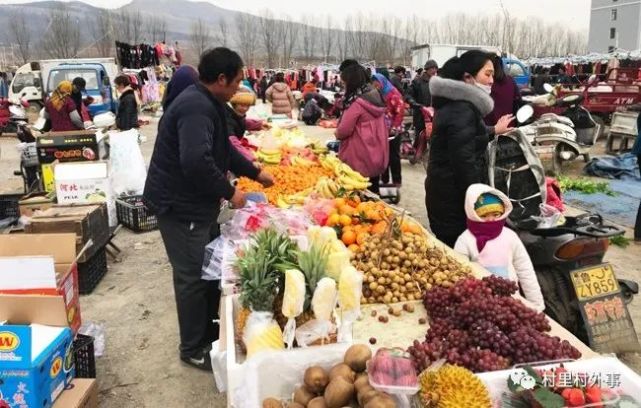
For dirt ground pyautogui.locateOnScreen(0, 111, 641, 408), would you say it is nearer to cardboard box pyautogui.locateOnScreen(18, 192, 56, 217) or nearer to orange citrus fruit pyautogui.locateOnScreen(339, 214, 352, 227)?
A: cardboard box pyautogui.locateOnScreen(18, 192, 56, 217)

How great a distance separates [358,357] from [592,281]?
2.11 m

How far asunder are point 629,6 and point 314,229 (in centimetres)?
6871

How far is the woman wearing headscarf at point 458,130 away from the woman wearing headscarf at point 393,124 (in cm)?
422

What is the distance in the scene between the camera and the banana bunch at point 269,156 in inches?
238

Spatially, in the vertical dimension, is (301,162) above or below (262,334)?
above

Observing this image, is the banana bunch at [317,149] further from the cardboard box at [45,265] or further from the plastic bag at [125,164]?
the cardboard box at [45,265]

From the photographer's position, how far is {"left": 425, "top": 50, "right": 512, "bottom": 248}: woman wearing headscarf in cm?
352

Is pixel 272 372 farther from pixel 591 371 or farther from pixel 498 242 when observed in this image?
pixel 498 242

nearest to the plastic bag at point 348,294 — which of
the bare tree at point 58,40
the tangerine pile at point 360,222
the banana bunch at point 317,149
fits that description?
the tangerine pile at point 360,222

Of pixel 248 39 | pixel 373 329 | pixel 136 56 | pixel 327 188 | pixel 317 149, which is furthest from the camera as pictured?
pixel 248 39

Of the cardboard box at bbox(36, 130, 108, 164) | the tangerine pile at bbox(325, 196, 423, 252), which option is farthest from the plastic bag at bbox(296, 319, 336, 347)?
the cardboard box at bbox(36, 130, 108, 164)

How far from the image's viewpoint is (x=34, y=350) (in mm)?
2709

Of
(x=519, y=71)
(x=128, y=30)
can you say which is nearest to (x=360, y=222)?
(x=519, y=71)

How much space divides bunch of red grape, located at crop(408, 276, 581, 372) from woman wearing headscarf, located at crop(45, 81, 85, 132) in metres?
7.40
